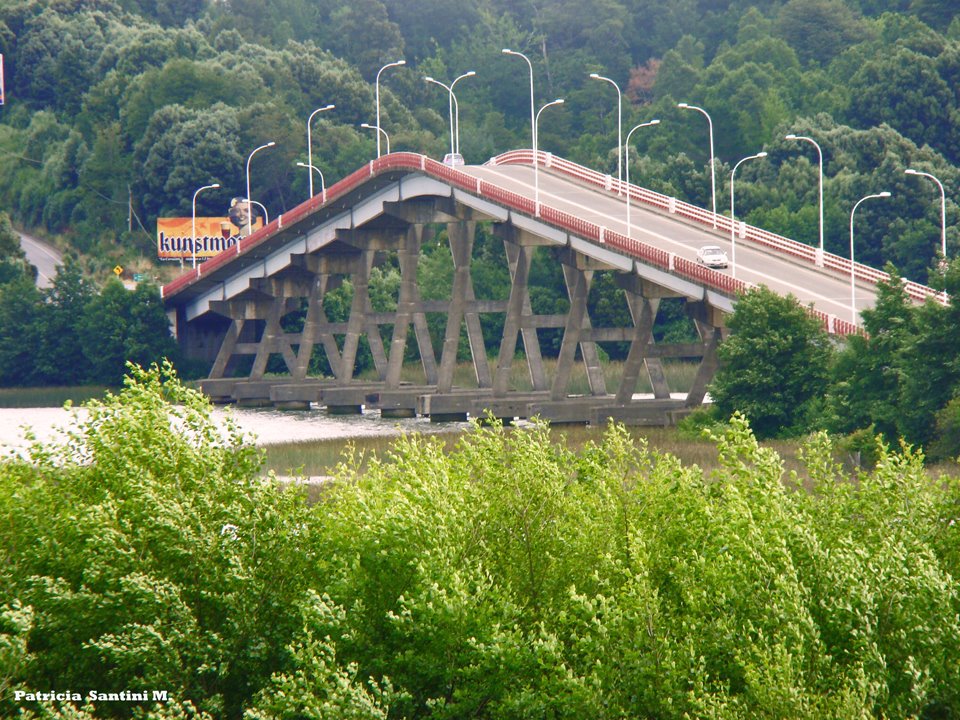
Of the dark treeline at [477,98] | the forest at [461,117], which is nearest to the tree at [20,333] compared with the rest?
the forest at [461,117]

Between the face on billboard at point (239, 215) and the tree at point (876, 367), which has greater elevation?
the face on billboard at point (239, 215)

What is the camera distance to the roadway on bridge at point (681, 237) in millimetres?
56281

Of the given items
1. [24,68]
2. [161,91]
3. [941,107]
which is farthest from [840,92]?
[24,68]

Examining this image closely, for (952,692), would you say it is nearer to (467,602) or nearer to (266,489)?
(467,602)

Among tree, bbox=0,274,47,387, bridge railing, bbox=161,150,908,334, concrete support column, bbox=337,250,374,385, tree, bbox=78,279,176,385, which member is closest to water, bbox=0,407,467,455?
concrete support column, bbox=337,250,374,385

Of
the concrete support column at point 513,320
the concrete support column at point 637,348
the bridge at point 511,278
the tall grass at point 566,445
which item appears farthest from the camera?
the concrete support column at point 513,320

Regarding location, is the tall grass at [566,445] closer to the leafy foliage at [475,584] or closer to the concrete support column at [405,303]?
the concrete support column at [405,303]

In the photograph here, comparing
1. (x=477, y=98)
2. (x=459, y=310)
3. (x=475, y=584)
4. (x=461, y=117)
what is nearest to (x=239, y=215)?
(x=461, y=117)

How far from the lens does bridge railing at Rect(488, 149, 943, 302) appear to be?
57844 mm

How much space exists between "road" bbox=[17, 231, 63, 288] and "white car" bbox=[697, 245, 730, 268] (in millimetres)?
58999

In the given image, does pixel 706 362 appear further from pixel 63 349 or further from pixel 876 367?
pixel 63 349

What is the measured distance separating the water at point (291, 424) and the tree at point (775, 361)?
13.3 m

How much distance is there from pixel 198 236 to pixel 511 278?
1700 inches

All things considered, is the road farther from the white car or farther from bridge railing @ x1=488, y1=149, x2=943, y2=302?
the white car
